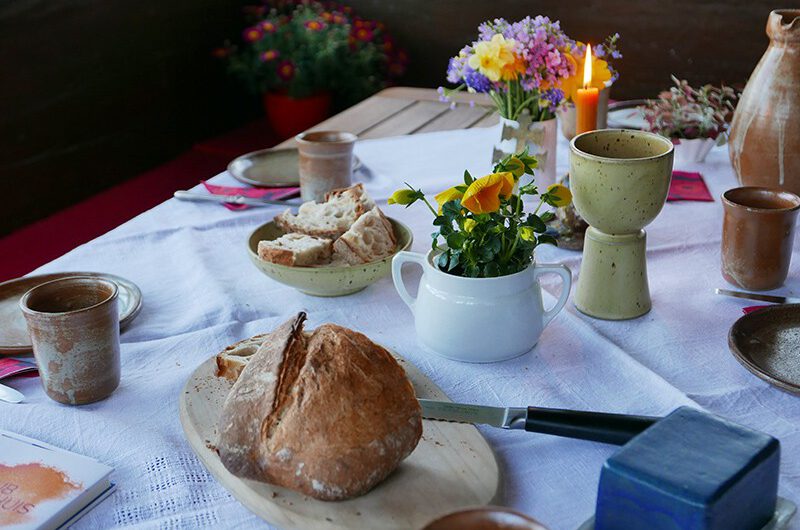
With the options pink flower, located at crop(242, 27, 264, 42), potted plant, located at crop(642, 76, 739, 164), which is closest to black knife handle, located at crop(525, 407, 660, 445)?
potted plant, located at crop(642, 76, 739, 164)

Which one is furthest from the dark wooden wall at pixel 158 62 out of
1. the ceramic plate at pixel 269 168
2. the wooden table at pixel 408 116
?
the ceramic plate at pixel 269 168

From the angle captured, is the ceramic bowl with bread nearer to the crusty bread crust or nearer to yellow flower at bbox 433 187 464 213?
yellow flower at bbox 433 187 464 213

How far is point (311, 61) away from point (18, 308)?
9.76 ft

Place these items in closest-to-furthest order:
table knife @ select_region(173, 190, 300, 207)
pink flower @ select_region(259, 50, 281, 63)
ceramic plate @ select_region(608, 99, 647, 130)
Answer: table knife @ select_region(173, 190, 300, 207), ceramic plate @ select_region(608, 99, 647, 130), pink flower @ select_region(259, 50, 281, 63)

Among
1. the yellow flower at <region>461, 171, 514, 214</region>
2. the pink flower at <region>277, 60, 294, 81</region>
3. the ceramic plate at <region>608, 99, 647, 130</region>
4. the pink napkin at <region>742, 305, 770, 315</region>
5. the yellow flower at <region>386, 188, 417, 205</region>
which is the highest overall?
the yellow flower at <region>461, 171, 514, 214</region>

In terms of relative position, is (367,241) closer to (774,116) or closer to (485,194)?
(485,194)

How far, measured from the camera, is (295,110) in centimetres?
405

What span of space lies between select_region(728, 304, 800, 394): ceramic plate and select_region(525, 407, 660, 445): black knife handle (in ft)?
0.69

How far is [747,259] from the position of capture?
1.20 m

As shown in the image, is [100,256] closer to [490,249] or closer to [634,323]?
[490,249]

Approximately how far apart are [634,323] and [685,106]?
0.77 meters

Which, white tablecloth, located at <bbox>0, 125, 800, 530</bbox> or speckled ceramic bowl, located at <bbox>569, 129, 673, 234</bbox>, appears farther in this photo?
speckled ceramic bowl, located at <bbox>569, 129, 673, 234</bbox>

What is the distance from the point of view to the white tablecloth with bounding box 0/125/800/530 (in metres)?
0.82

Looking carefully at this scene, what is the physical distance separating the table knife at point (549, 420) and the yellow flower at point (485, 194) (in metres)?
0.22
